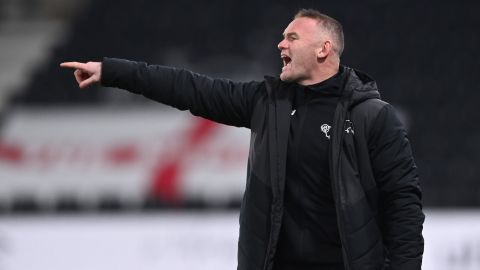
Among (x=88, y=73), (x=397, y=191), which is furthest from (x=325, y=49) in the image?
(x=88, y=73)

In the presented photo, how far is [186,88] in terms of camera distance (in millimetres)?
3195

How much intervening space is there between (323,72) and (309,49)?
0.09m

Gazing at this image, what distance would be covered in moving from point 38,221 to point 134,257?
92cm

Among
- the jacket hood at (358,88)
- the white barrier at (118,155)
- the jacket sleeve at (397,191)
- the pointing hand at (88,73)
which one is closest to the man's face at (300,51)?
the jacket hood at (358,88)

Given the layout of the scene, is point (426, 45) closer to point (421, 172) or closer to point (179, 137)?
point (421, 172)

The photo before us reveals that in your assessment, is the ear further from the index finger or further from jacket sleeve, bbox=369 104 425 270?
the index finger

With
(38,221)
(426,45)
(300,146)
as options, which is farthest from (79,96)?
(300,146)

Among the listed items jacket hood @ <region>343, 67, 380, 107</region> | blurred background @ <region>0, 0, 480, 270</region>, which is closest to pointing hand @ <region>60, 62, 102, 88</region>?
jacket hood @ <region>343, 67, 380, 107</region>

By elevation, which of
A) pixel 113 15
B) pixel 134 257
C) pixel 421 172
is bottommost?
pixel 134 257

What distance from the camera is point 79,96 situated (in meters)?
10.7

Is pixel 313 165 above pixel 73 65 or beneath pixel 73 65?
beneath

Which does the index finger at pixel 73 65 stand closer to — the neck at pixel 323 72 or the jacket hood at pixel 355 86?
the jacket hood at pixel 355 86

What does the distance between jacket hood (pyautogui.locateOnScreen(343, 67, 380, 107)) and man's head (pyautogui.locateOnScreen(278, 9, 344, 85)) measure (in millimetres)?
66

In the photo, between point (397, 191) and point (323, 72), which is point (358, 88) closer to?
point (323, 72)
